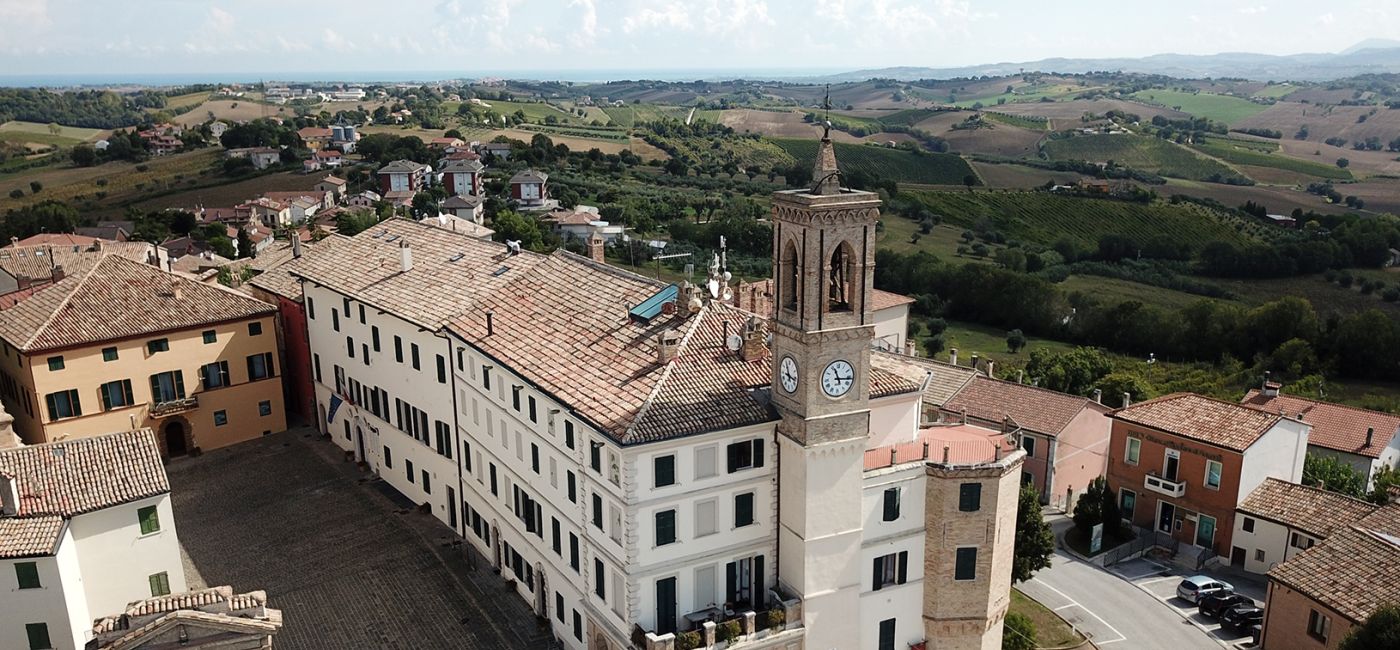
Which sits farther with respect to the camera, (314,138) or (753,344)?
(314,138)

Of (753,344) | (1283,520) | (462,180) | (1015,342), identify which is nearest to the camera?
(753,344)

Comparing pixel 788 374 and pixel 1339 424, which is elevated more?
pixel 788 374

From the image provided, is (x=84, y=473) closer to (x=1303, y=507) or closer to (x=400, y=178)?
(x=1303, y=507)

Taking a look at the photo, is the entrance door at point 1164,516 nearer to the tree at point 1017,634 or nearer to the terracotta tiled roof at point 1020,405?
the terracotta tiled roof at point 1020,405

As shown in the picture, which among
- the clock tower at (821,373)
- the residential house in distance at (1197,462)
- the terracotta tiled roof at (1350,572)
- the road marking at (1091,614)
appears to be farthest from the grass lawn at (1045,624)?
the clock tower at (821,373)

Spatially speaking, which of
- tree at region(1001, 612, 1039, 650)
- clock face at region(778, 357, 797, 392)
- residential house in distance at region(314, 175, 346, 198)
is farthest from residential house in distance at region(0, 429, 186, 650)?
residential house in distance at region(314, 175, 346, 198)

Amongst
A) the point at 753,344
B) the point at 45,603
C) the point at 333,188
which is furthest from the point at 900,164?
the point at 45,603
